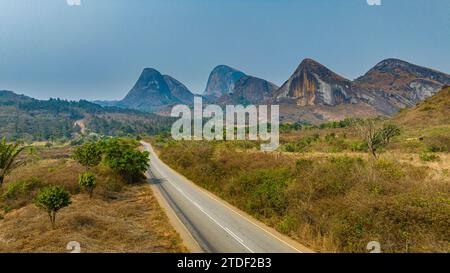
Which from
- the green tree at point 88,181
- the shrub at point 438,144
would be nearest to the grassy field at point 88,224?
the green tree at point 88,181

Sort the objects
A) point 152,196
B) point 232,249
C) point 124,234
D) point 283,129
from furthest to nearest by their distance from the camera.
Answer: point 283,129 < point 152,196 < point 124,234 < point 232,249

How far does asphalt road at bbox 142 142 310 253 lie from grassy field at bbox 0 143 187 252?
1.55 m

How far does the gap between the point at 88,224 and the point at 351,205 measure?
50.3 feet

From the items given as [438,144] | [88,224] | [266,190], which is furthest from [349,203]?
[438,144]

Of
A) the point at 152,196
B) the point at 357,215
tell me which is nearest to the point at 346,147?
the point at 152,196

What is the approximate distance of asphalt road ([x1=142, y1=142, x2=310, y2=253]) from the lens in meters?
14.7

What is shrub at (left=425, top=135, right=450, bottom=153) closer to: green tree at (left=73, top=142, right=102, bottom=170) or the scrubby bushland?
the scrubby bushland

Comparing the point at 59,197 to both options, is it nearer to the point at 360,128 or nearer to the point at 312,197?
the point at 312,197

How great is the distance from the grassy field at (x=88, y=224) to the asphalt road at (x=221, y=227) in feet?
5.09

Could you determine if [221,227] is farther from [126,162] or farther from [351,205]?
[126,162]

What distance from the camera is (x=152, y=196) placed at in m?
27.9

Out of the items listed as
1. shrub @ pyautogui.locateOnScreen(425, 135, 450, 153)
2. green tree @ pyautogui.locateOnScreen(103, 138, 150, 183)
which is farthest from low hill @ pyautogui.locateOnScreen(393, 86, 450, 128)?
green tree @ pyautogui.locateOnScreen(103, 138, 150, 183)

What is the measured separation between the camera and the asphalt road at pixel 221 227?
14676mm
